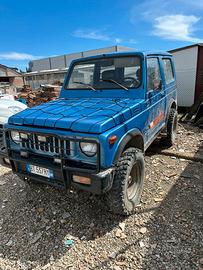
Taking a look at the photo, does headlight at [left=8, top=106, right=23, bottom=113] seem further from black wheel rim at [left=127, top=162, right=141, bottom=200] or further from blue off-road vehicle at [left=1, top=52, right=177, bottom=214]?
black wheel rim at [left=127, top=162, right=141, bottom=200]

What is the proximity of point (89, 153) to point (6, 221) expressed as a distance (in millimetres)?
1667

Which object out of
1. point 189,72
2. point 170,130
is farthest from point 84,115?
point 189,72

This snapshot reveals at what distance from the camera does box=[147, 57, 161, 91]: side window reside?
351 centimetres

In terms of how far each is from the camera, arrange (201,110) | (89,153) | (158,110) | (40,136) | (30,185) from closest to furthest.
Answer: (89,153), (40,136), (30,185), (158,110), (201,110)

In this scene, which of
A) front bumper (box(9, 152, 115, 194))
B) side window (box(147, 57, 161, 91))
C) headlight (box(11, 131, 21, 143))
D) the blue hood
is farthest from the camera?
side window (box(147, 57, 161, 91))

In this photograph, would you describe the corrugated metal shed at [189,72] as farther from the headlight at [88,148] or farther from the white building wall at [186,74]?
the headlight at [88,148]

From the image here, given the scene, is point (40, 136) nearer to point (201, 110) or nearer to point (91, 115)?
point (91, 115)

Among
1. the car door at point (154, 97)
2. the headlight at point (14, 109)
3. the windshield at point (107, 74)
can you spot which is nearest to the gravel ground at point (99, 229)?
the car door at point (154, 97)

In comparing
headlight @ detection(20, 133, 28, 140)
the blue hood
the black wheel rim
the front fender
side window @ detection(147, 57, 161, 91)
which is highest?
side window @ detection(147, 57, 161, 91)

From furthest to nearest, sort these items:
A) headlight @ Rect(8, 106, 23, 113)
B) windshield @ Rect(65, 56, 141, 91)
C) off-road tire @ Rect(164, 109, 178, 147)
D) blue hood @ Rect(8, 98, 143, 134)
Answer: headlight @ Rect(8, 106, 23, 113) → off-road tire @ Rect(164, 109, 178, 147) → windshield @ Rect(65, 56, 141, 91) → blue hood @ Rect(8, 98, 143, 134)

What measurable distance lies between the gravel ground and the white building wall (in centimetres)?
682

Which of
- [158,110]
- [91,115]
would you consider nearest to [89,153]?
[91,115]

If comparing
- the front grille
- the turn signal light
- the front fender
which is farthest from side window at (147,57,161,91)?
the turn signal light

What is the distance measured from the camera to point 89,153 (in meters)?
A: 2.32
